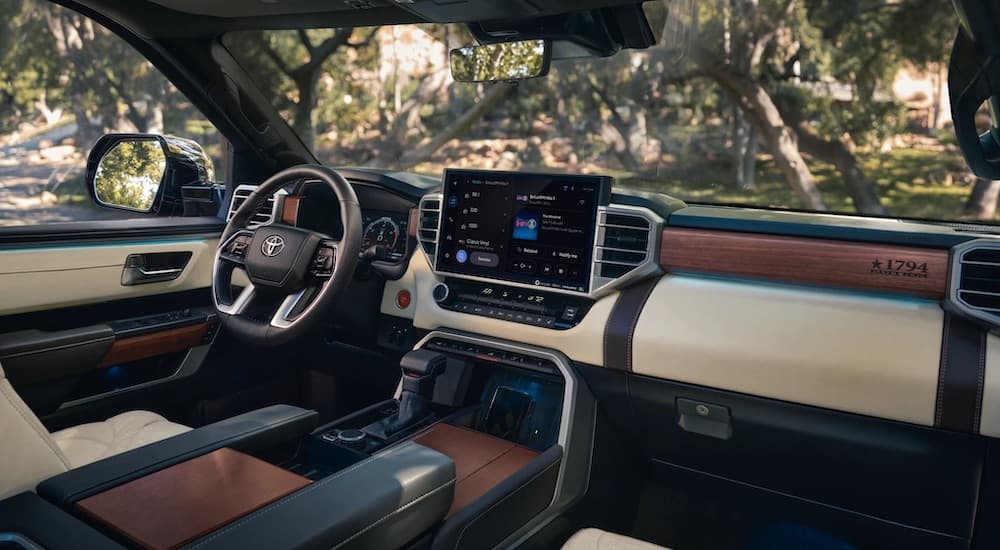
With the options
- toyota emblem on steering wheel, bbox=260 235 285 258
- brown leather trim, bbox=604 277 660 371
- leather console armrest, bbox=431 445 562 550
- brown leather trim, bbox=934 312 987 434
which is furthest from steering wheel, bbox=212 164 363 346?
brown leather trim, bbox=934 312 987 434

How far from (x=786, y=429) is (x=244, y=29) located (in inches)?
97.7

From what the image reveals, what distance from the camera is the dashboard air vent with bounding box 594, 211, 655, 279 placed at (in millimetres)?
2371

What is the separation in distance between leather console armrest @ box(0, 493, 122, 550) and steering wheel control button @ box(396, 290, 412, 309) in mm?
1667

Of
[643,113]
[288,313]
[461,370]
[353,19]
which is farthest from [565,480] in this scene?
[643,113]

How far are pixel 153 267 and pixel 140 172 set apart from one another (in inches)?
22.6

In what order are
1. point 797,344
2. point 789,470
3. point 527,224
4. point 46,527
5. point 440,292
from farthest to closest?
point 440,292
point 527,224
point 789,470
point 797,344
point 46,527

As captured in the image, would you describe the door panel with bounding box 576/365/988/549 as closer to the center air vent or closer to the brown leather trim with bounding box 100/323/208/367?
the center air vent

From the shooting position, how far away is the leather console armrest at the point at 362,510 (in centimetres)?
128

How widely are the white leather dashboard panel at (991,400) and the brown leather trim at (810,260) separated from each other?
0.73 ft

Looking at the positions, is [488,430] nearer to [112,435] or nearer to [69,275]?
[112,435]

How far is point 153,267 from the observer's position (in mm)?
2893

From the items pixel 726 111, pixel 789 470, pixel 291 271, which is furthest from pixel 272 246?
pixel 726 111

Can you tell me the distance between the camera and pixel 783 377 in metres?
2.07

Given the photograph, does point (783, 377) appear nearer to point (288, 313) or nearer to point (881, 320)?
point (881, 320)
